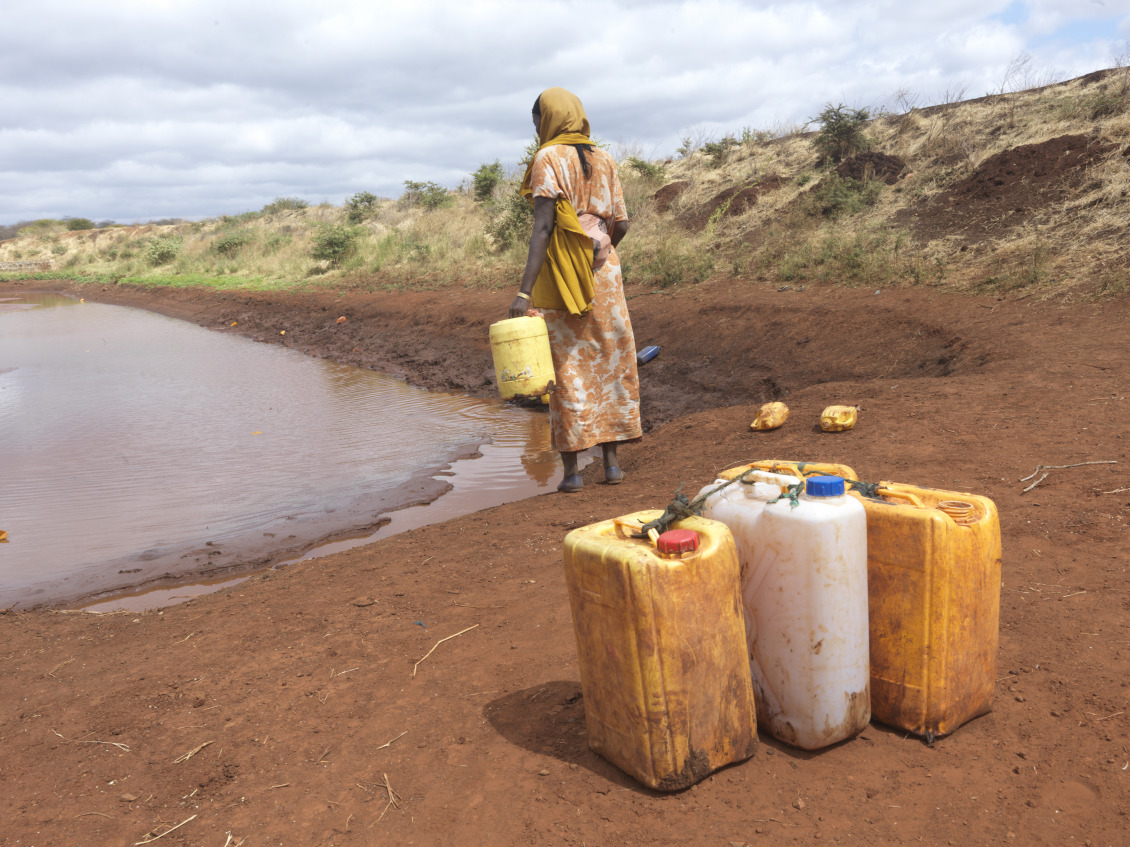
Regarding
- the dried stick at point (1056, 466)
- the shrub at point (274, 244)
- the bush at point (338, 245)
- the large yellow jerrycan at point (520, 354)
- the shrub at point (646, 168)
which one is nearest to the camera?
the dried stick at point (1056, 466)

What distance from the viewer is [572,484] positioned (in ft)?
14.4

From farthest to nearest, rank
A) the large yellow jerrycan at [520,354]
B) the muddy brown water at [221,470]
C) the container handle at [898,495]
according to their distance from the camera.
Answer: the muddy brown water at [221,470] < the large yellow jerrycan at [520,354] < the container handle at [898,495]

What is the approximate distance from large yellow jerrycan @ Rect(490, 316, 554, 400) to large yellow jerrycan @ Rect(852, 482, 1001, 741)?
2424 mm

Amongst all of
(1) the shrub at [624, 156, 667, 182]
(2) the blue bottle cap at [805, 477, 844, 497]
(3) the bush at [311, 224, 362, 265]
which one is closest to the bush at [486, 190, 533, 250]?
(1) the shrub at [624, 156, 667, 182]

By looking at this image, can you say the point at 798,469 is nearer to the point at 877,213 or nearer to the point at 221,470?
the point at 221,470

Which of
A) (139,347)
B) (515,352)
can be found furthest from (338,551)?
(139,347)

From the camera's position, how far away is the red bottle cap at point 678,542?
162 centimetres

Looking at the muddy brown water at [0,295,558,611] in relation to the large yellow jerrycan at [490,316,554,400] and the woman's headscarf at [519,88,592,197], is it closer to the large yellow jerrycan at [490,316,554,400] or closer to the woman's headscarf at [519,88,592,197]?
the large yellow jerrycan at [490,316,554,400]

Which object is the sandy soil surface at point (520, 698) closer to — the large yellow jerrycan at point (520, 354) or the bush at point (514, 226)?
the large yellow jerrycan at point (520, 354)

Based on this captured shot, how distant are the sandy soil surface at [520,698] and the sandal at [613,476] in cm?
9

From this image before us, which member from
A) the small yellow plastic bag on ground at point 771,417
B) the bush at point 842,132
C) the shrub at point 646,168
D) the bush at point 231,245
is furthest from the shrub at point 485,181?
the small yellow plastic bag on ground at point 771,417

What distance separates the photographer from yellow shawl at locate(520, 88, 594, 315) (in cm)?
396

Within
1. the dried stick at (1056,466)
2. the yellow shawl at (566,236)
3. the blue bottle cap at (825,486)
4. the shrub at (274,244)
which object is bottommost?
the dried stick at (1056,466)

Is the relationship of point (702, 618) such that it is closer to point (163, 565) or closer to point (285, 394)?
point (163, 565)
